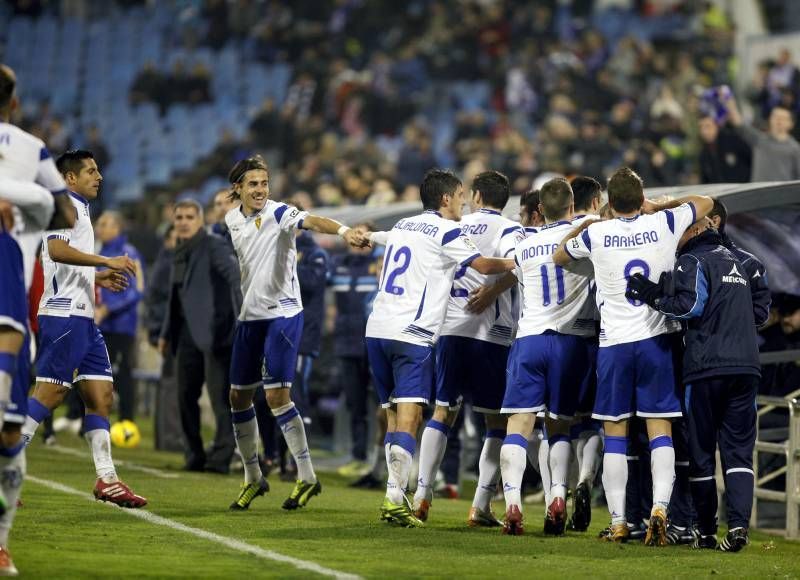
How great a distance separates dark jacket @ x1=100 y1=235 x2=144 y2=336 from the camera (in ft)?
51.6

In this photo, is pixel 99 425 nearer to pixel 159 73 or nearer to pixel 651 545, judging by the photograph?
pixel 651 545

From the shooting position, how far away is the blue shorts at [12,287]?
6.58 m

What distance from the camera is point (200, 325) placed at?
13.2 m

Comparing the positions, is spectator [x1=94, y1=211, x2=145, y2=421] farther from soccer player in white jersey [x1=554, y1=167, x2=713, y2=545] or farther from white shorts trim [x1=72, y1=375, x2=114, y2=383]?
soccer player in white jersey [x1=554, y1=167, x2=713, y2=545]

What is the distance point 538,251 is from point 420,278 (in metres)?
0.78

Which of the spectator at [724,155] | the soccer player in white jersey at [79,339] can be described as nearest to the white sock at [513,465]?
the soccer player in white jersey at [79,339]

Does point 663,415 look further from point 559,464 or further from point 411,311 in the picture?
point 411,311

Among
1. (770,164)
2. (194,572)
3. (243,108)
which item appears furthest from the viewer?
(243,108)

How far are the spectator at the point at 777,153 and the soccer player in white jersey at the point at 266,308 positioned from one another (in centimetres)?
603

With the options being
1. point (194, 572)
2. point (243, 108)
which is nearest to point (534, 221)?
point (194, 572)

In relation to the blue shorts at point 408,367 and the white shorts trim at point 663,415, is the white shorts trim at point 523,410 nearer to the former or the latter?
the blue shorts at point 408,367

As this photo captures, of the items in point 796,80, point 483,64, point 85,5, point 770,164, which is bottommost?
point 770,164

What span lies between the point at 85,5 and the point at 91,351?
25520 millimetres

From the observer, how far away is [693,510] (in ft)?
29.8
